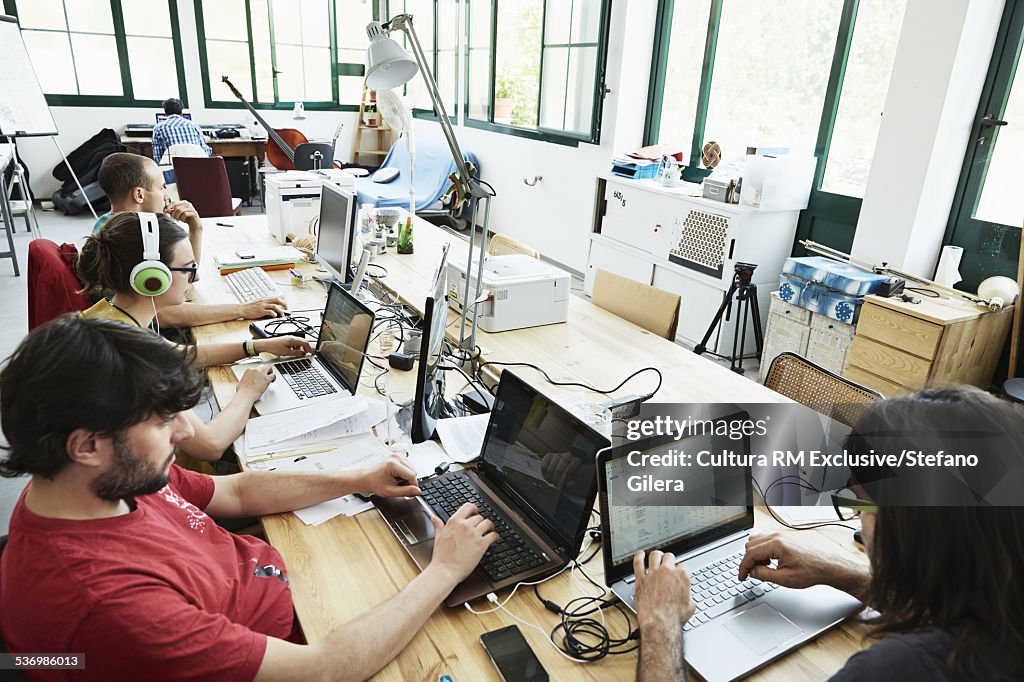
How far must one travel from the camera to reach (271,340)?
228 centimetres

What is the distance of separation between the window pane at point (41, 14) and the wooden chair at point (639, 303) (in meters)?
7.53

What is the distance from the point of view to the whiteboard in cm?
370

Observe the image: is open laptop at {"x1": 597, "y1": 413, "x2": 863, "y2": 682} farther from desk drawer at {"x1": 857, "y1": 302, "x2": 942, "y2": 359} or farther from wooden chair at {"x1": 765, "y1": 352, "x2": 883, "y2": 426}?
desk drawer at {"x1": 857, "y1": 302, "x2": 942, "y2": 359}

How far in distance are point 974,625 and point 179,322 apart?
2.62 metres

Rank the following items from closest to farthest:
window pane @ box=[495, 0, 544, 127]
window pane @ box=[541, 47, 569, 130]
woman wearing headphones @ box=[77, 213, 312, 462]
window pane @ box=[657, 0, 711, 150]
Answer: woman wearing headphones @ box=[77, 213, 312, 462]
window pane @ box=[657, 0, 711, 150]
window pane @ box=[541, 47, 569, 130]
window pane @ box=[495, 0, 544, 127]

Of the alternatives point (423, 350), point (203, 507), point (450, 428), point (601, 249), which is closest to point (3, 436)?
point (203, 507)

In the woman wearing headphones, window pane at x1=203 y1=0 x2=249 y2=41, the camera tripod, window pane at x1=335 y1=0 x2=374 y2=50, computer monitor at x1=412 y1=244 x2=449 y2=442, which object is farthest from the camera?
window pane at x1=335 y1=0 x2=374 y2=50

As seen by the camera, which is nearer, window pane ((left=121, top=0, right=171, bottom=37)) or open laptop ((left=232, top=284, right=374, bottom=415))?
open laptop ((left=232, top=284, right=374, bottom=415))

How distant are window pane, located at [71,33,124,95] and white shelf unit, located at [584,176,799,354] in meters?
6.24

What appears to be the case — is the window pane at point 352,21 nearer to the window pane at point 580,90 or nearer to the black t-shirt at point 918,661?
the window pane at point 580,90

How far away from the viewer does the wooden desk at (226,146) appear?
740cm

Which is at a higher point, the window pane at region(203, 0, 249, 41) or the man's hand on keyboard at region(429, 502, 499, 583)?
the window pane at region(203, 0, 249, 41)

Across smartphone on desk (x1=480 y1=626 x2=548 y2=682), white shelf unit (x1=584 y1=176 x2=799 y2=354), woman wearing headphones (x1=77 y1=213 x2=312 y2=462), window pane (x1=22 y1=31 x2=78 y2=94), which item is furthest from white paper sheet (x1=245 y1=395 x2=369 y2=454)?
window pane (x1=22 y1=31 x2=78 y2=94)

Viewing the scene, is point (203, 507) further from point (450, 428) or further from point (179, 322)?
point (179, 322)
